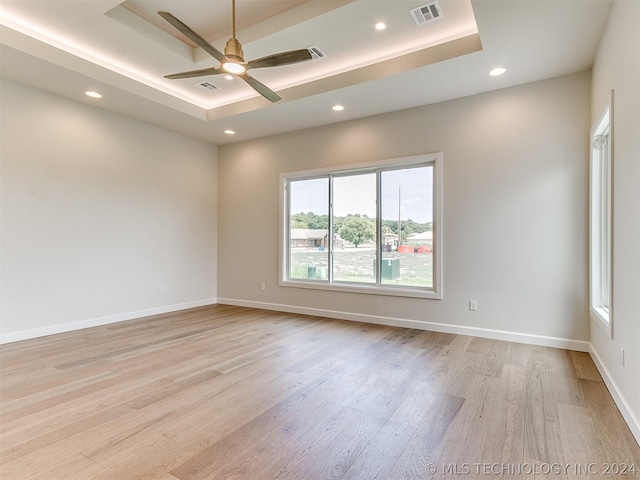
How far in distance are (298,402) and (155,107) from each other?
14.2 ft

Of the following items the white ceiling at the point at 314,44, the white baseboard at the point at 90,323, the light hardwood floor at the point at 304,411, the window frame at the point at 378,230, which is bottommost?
the light hardwood floor at the point at 304,411

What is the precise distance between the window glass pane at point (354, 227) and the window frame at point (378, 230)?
0.30 ft

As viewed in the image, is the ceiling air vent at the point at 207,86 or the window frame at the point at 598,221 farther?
the ceiling air vent at the point at 207,86

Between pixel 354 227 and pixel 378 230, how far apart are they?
1.42 feet

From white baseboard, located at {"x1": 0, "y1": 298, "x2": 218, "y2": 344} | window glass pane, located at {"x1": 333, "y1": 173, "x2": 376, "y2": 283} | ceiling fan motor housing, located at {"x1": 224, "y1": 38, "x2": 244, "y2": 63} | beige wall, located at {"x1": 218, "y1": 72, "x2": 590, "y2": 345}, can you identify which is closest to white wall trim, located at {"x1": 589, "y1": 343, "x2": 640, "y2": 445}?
beige wall, located at {"x1": 218, "y1": 72, "x2": 590, "y2": 345}

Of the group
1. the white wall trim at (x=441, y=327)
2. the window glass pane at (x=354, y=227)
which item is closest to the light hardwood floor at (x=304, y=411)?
the white wall trim at (x=441, y=327)

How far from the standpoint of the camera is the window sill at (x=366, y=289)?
4453 mm

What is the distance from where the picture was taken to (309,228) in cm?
568

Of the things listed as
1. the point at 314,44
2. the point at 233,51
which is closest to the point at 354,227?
the point at 314,44

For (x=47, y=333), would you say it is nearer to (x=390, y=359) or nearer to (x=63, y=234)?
(x=63, y=234)

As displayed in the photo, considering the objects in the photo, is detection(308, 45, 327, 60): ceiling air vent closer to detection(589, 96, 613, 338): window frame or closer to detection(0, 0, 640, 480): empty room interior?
detection(0, 0, 640, 480): empty room interior

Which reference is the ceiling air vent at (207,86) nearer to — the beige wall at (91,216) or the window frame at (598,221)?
the beige wall at (91,216)

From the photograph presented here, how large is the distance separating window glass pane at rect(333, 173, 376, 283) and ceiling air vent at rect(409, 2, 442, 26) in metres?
2.18

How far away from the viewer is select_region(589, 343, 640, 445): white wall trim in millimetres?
1983
